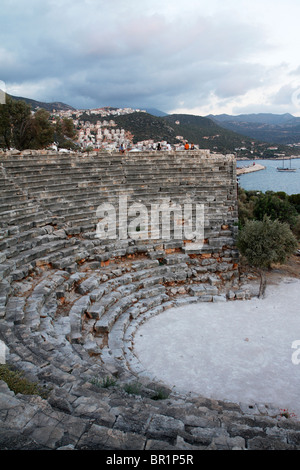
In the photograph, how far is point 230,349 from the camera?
279 inches

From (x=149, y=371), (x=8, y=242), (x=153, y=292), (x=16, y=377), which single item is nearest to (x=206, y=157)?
(x=153, y=292)

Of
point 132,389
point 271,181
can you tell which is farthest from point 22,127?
point 271,181

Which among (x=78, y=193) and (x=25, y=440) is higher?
(x=78, y=193)

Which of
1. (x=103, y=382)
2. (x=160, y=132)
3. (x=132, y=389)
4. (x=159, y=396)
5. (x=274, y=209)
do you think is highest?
(x=160, y=132)

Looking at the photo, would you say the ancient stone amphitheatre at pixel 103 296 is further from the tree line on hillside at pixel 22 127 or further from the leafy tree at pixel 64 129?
the leafy tree at pixel 64 129

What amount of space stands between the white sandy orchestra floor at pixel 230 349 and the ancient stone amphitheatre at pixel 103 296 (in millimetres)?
394

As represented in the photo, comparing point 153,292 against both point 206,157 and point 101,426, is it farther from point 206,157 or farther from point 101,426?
point 206,157

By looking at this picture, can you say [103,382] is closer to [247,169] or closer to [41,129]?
[41,129]

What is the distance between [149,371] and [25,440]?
13.0 ft

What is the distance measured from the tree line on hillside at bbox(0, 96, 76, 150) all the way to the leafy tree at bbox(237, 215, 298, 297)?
705 inches

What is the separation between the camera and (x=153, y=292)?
372 inches

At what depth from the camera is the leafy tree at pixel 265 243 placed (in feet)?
32.3

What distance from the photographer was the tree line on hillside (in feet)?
68.8

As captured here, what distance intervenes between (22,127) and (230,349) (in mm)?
20891
